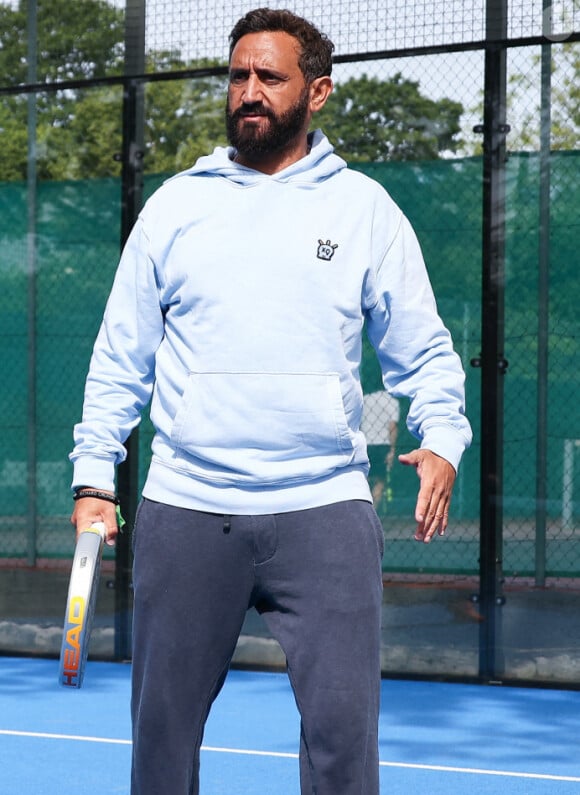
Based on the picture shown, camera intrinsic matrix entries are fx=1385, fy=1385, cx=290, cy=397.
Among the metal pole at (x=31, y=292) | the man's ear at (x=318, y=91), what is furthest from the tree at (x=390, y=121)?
the man's ear at (x=318, y=91)

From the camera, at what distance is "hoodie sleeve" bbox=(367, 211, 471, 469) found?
107 inches

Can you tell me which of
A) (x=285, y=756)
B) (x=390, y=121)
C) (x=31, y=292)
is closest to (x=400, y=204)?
(x=390, y=121)

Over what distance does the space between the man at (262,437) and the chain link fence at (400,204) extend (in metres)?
4.20

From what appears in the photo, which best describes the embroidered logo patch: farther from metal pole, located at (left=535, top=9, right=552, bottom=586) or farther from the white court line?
metal pole, located at (left=535, top=9, right=552, bottom=586)

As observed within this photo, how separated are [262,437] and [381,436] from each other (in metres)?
4.50

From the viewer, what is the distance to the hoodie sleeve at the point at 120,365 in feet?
8.90

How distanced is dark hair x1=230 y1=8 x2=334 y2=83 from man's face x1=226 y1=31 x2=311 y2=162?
0.01 meters

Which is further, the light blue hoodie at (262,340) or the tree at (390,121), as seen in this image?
the tree at (390,121)

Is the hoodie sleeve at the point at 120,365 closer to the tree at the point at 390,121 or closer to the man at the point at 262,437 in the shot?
the man at the point at 262,437

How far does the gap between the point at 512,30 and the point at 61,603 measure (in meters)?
3.82

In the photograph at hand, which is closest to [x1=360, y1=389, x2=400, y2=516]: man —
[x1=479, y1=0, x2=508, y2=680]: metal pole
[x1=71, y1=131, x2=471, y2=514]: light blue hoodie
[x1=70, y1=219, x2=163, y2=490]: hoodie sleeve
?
[x1=479, y1=0, x2=508, y2=680]: metal pole

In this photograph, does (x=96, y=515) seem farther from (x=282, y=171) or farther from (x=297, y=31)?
(x=297, y=31)

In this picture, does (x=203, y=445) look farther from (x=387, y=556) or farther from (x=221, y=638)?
(x=387, y=556)

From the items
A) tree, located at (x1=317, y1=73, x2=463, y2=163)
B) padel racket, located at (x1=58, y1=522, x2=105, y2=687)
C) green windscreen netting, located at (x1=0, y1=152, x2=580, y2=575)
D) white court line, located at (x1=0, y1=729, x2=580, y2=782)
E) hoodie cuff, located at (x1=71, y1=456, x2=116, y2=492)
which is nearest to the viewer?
padel racket, located at (x1=58, y1=522, x2=105, y2=687)
